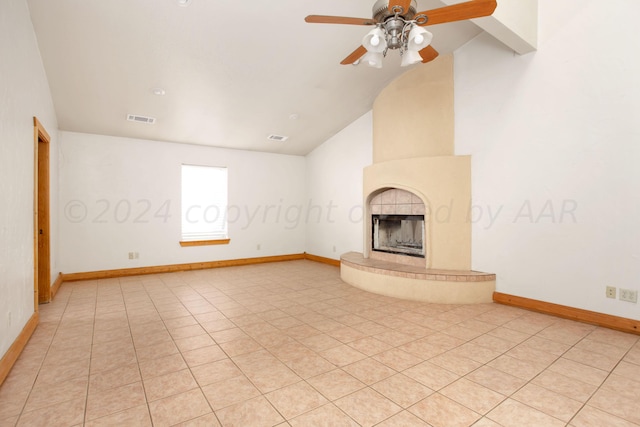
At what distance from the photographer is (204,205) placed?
21.5ft

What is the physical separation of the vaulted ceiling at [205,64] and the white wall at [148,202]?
416 millimetres

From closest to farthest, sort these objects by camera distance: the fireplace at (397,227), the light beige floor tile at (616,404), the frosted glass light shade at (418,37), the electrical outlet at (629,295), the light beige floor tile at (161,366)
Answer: the light beige floor tile at (616,404), the frosted glass light shade at (418,37), the light beige floor tile at (161,366), the electrical outlet at (629,295), the fireplace at (397,227)

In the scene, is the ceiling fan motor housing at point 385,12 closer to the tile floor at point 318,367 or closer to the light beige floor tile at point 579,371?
the tile floor at point 318,367

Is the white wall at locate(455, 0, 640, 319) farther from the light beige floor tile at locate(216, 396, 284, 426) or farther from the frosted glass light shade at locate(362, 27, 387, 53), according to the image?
the light beige floor tile at locate(216, 396, 284, 426)

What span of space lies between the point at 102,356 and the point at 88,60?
333 centimetres

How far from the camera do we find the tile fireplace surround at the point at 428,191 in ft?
13.2

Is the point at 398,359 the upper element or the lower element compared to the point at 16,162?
lower

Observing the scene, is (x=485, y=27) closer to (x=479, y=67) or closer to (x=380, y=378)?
(x=479, y=67)

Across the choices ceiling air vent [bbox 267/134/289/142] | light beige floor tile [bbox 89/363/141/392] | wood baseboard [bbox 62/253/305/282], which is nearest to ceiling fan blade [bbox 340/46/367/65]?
light beige floor tile [bbox 89/363/141/392]

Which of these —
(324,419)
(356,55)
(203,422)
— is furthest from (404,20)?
(203,422)

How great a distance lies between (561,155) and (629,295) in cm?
152

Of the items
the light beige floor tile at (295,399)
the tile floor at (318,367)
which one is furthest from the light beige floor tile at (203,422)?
the light beige floor tile at (295,399)

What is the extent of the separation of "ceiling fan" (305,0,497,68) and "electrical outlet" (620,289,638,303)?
290 cm

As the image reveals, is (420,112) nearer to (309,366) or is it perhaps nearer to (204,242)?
(309,366)
